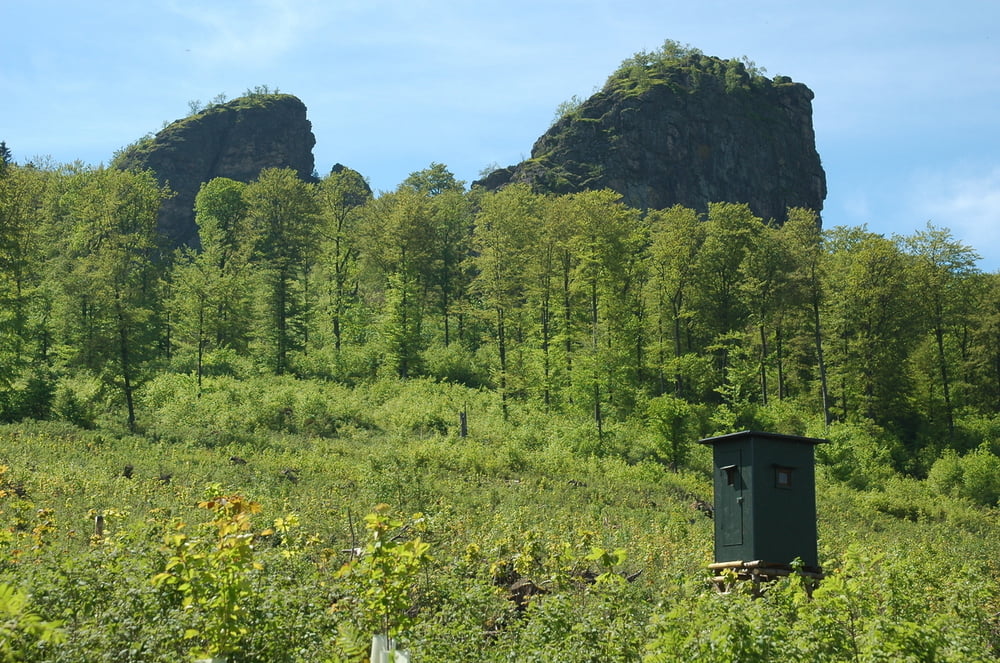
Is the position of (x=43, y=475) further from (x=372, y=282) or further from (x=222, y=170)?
(x=222, y=170)

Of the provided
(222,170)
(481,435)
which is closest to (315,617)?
(481,435)

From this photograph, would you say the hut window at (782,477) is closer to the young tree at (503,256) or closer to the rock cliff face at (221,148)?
the young tree at (503,256)

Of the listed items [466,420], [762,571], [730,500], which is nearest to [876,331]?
[466,420]

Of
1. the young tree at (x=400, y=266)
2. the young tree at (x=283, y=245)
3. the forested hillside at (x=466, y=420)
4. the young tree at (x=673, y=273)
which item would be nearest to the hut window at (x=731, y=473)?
the forested hillside at (x=466, y=420)

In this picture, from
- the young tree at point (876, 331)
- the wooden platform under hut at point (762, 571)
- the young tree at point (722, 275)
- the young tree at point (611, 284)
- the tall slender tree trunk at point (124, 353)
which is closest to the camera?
the wooden platform under hut at point (762, 571)

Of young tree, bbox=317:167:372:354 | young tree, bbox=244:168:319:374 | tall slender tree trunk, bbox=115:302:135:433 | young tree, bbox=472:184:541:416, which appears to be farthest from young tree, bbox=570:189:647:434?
tall slender tree trunk, bbox=115:302:135:433

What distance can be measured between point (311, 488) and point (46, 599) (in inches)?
549

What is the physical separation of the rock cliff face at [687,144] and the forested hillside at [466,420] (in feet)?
78.0

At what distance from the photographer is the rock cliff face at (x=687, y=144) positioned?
83062 mm

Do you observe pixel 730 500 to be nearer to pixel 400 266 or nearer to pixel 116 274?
pixel 116 274

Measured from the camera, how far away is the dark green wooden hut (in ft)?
47.5

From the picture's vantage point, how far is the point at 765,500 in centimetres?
1478

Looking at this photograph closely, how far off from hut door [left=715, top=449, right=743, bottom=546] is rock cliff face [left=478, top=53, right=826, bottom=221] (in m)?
66.4

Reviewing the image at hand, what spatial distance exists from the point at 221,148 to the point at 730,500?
8945 centimetres
